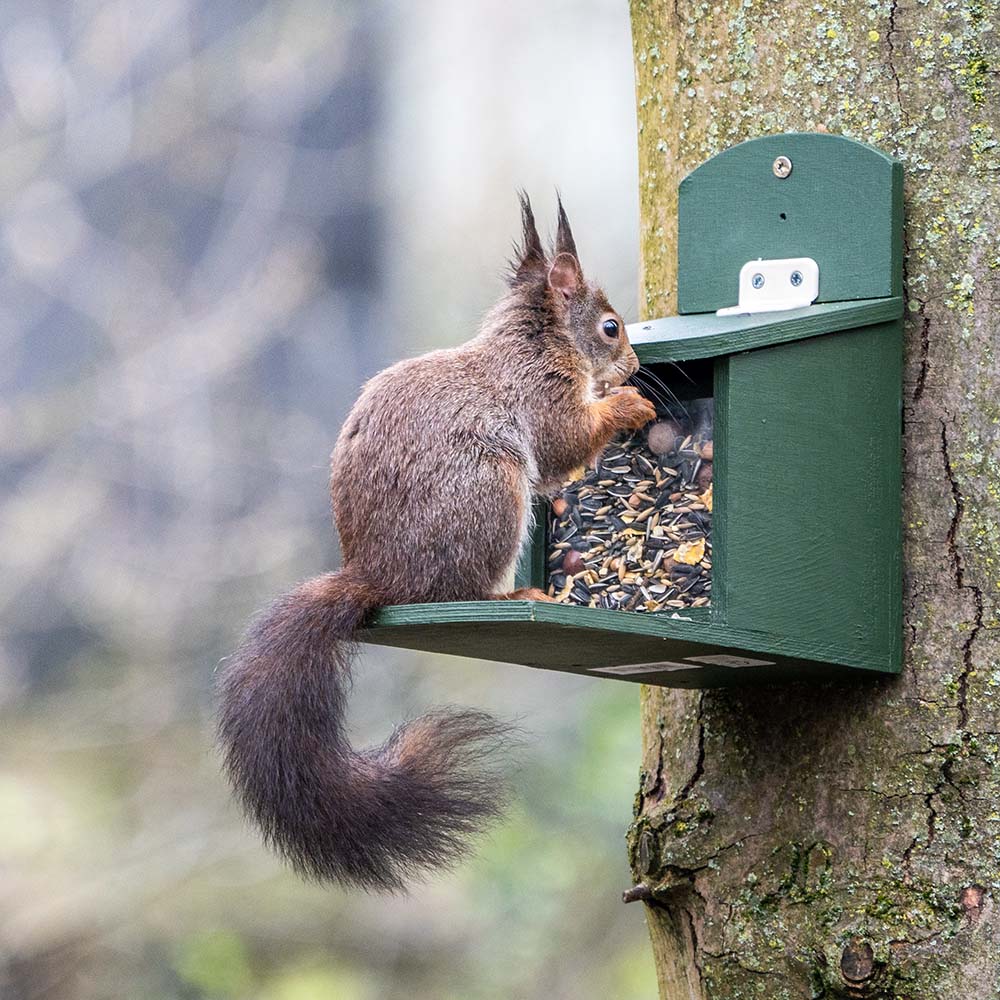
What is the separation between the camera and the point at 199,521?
4.51 metres

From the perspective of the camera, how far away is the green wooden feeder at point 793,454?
1.65m

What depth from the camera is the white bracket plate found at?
183 cm

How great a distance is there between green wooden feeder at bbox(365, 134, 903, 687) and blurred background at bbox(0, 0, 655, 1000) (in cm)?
259

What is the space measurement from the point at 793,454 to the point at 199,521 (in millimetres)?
A: 3048

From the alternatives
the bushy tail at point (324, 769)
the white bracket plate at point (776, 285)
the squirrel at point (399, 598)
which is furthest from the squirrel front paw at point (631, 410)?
the bushy tail at point (324, 769)

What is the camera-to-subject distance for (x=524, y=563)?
198 centimetres

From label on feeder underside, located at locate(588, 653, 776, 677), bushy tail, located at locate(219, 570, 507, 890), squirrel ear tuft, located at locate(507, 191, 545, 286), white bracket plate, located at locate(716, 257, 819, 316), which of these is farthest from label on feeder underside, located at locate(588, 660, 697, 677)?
squirrel ear tuft, located at locate(507, 191, 545, 286)

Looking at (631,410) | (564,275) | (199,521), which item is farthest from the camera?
(199,521)

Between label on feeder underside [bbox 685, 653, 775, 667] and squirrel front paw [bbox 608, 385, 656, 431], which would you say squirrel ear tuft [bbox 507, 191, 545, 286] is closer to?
squirrel front paw [bbox 608, 385, 656, 431]

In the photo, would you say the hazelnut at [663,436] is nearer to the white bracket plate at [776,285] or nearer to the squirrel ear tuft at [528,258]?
the white bracket plate at [776,285]

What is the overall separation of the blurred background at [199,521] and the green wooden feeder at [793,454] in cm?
259

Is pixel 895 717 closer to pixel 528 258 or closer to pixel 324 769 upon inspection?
pixel 324 769

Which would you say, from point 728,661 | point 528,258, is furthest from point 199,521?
point 728,661

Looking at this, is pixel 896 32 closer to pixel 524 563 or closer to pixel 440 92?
pixel 524 563
